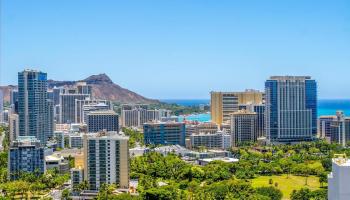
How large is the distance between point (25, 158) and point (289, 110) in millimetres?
15352

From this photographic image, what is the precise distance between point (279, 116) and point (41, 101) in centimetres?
1186

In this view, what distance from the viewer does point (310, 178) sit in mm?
17609

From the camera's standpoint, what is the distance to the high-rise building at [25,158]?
58.3 ft

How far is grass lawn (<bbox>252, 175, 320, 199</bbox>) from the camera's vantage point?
15.8 meters

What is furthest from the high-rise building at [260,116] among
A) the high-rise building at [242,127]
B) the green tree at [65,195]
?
the green tree at [65,195]

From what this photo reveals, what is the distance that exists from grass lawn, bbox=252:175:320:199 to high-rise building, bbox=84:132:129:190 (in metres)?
3.94

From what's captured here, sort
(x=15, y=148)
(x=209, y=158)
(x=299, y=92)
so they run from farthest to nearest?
(x=299, y=92) < (x=209, y=158) < (x=15, y=148)

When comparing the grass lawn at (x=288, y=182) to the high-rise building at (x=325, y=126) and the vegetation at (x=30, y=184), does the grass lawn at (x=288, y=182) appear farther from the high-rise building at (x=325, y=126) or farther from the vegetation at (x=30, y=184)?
the high-rise building at (x=325, y=126)

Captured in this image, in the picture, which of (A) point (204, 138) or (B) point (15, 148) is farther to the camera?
(A) point (204, 138)

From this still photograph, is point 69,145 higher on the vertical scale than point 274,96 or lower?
lower

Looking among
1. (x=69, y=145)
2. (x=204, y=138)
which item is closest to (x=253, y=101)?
(x=204, y=138)

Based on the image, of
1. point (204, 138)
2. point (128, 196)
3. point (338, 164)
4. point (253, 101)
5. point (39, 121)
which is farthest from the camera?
point (253, 101)

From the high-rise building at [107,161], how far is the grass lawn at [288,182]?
3943 mm

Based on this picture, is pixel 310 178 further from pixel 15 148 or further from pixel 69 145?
pixel 69 145
